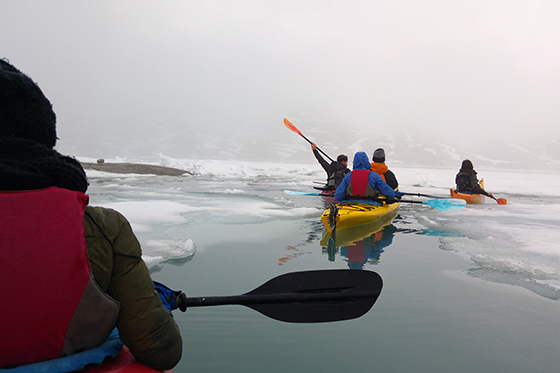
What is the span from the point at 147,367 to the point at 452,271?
3.76 m

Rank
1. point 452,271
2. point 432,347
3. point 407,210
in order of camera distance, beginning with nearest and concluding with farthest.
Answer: point 432,347
point 452,271
point 407,210

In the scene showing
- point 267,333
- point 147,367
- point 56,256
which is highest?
point 56,256

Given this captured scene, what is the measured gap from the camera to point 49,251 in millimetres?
1073

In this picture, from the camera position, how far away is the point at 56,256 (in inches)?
42.6

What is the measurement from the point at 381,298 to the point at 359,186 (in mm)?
3679

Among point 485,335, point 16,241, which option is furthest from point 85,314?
point 485,335

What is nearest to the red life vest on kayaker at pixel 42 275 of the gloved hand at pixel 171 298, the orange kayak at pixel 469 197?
the gloved hand at pixel 171 298

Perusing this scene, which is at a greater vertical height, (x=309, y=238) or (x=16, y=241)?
(x=16, y=241)

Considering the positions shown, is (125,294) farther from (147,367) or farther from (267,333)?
(267,333)

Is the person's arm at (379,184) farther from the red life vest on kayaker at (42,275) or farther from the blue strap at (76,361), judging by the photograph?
the red life vest on kayaker at (42,275)

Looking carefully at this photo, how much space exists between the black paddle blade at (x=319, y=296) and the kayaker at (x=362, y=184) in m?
4.91

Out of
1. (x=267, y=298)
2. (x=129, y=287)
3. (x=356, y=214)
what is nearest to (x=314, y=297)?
(x=267, y=298)

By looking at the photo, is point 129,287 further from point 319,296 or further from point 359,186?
point 359,186

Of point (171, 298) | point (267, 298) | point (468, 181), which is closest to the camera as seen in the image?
point (171, 298)
